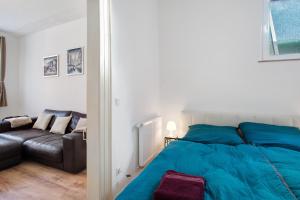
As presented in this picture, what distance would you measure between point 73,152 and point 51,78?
2.29 meters

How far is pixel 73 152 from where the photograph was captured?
2.42 meters

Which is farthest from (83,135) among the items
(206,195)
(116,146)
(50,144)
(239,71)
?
(239,71)

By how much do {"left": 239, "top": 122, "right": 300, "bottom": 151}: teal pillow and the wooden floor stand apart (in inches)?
83.2

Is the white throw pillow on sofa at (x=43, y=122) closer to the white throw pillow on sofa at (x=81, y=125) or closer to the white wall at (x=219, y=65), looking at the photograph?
the white throw pillow on sofa at (x=81, y=125)

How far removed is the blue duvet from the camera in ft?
3.68

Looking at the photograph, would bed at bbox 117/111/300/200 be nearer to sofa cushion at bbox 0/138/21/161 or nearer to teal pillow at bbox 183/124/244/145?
teal pillow at bbox 183/124/244/145

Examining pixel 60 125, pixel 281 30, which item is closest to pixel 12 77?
pixel 60 125

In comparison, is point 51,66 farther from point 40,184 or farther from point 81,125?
point 40,184

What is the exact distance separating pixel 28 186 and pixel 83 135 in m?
0.86

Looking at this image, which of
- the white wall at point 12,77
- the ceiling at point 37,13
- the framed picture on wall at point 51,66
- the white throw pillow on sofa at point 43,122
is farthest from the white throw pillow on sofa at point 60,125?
the white wall at point 12,77

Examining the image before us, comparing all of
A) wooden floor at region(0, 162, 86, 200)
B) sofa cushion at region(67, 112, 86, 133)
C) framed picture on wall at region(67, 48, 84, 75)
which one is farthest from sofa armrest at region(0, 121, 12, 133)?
framed picture on wall at region(67, 48, 84, 75)

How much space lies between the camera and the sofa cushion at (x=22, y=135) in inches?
115

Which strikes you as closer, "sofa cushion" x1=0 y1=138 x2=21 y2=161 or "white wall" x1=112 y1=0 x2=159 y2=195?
"white wall" x1=112 y1=0 x2=159 y2=195

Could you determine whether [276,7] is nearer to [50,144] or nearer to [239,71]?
[239,71]
